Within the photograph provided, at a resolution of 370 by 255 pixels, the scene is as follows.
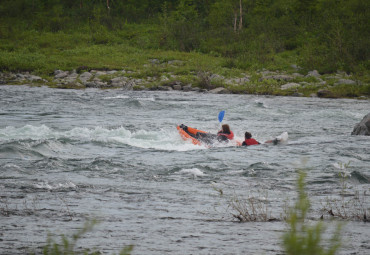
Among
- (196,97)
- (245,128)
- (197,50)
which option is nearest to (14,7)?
(197,50)

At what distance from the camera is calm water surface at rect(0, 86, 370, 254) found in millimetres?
4723

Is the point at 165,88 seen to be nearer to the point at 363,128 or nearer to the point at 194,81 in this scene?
the point at 194,81

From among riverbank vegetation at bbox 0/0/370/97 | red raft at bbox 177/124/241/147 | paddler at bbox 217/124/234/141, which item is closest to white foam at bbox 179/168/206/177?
red raft at bbox 177/124/241/147

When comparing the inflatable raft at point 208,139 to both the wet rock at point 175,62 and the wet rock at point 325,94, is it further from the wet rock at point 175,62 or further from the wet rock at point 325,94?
the wet rock at point 175,62

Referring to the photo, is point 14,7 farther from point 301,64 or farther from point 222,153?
point 222,153

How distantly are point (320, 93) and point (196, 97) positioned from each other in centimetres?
628

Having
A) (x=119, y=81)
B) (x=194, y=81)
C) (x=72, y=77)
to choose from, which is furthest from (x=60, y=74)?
(x=194, y=81)

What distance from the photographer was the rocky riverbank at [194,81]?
2469 centimetres

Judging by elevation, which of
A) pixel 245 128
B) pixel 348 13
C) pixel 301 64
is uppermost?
pixel 348 13

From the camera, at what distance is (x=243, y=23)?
40062 mm

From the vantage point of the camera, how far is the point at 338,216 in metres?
5.39

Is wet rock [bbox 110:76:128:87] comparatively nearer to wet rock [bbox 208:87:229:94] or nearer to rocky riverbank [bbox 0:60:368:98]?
rocky riverbank [bbox 0:60:368:98]

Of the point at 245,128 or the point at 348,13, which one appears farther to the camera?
the point at 348,13

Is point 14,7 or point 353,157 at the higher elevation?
point 14,7
